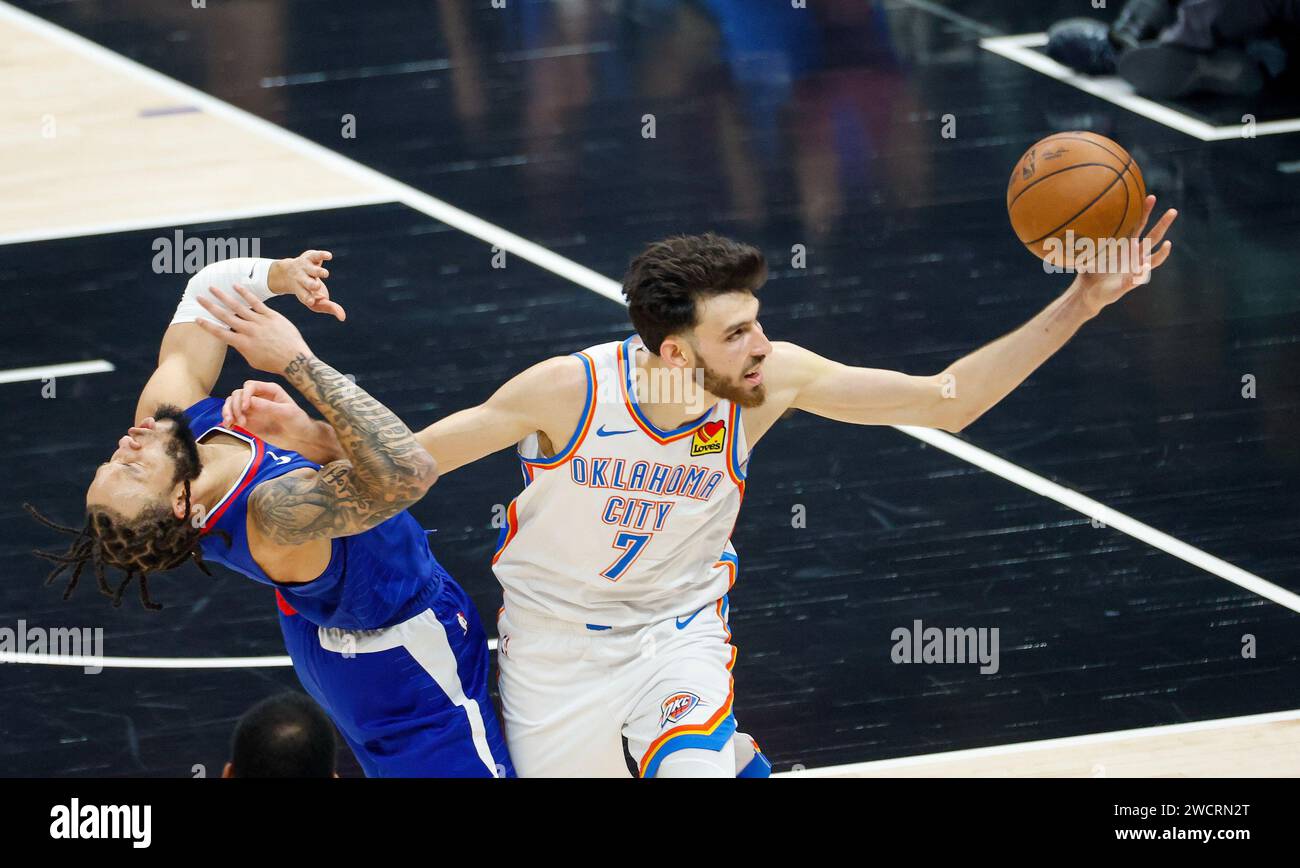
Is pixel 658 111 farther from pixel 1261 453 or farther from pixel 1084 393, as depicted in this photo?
pixel 1261 453

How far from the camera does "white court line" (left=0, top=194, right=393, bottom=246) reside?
433 inches

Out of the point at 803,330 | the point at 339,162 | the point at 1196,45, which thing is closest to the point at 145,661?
the point at 803,330

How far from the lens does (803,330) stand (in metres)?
9.72

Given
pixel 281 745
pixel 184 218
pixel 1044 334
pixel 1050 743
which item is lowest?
pixel 1050 743

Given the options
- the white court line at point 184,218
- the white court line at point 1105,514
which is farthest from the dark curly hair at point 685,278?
the white court line at point 184,218

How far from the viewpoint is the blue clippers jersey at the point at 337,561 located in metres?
5.47

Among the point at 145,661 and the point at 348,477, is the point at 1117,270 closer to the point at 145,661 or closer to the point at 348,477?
the point at 348,477

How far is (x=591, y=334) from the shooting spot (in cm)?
970

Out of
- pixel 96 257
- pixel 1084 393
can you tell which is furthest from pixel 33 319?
pixel 1084 393

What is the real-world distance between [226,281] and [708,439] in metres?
1.58

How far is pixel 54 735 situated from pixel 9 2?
32.2ft

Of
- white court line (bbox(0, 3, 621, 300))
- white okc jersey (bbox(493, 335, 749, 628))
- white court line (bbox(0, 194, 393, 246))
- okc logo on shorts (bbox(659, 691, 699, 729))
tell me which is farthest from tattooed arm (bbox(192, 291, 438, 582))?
white court line (bbox(0, 194, 393, 246))

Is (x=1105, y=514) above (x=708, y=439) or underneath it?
underneath

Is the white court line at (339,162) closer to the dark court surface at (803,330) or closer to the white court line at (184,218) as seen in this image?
the dark court surface at (803,330)
